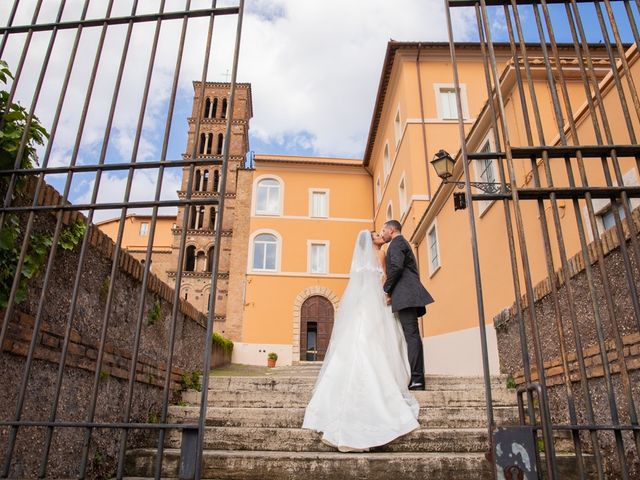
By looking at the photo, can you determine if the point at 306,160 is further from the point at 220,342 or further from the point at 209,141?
the point at 209,141

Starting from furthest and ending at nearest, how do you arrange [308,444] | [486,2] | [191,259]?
1. [191,259]
2. [308,444]
3. [486,2]

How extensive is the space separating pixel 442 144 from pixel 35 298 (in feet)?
48.8

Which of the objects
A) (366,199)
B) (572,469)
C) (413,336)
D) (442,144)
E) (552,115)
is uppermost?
(366,199)

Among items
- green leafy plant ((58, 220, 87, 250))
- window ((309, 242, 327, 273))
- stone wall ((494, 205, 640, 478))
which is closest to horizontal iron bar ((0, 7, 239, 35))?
green leafy plant ((58, 220, 87, 250))

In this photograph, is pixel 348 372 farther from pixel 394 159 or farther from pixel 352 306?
pixel 394 159

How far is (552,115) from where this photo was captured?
9977mm

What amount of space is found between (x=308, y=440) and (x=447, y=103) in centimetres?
1503

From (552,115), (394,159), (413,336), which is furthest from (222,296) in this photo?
(413,336)

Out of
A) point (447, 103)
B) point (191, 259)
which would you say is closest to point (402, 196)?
point (447, 103)

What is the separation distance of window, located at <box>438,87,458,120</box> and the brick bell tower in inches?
342

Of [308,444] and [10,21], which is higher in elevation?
[10,21]

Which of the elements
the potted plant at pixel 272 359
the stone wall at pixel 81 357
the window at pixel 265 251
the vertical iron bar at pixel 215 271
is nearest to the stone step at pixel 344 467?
the stone wall at pixel 81 357

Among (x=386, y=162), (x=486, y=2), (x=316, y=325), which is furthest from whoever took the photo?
(x=316, y=325)

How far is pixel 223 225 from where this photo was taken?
116ft
